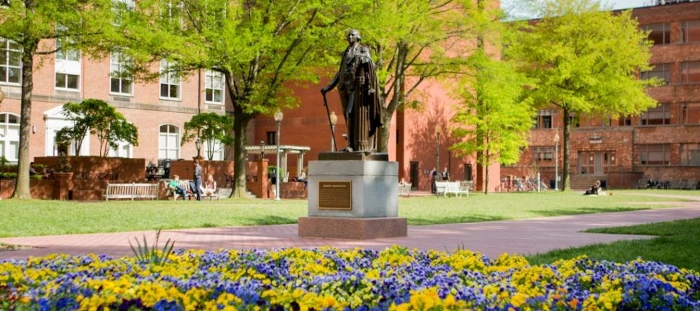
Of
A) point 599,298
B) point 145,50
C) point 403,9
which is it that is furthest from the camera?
point 403,9

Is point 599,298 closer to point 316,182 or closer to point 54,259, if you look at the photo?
point 54,259

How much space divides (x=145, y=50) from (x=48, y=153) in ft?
61.7

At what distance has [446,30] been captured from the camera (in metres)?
36.5

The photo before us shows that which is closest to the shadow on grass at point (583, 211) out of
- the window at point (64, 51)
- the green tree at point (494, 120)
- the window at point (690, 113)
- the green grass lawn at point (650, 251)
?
the green grass lawn at point (650, 251)

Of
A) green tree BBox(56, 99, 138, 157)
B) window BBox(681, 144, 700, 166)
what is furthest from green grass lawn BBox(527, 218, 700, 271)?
window BBox(681, 144, 700, 166)

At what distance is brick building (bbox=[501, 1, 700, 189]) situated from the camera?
67.9m

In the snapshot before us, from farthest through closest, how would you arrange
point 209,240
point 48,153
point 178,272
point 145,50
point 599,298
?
1. point 48,153
2. point 145,50
3. point 209,240
4. point 178,272
5. point 599,298

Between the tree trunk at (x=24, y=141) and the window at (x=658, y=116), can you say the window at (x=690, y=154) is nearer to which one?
the window at (x=658, y=116)

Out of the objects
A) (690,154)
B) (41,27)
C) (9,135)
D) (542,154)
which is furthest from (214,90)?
(690,154)

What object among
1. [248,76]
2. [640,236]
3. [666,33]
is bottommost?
[640,236]

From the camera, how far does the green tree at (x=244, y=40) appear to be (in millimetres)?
29422

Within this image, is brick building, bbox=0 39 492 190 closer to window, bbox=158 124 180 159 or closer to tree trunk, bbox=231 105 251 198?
window, bbox=158 124 180 159

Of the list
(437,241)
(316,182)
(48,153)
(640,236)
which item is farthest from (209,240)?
(48,153)

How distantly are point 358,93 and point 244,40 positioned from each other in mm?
15448
